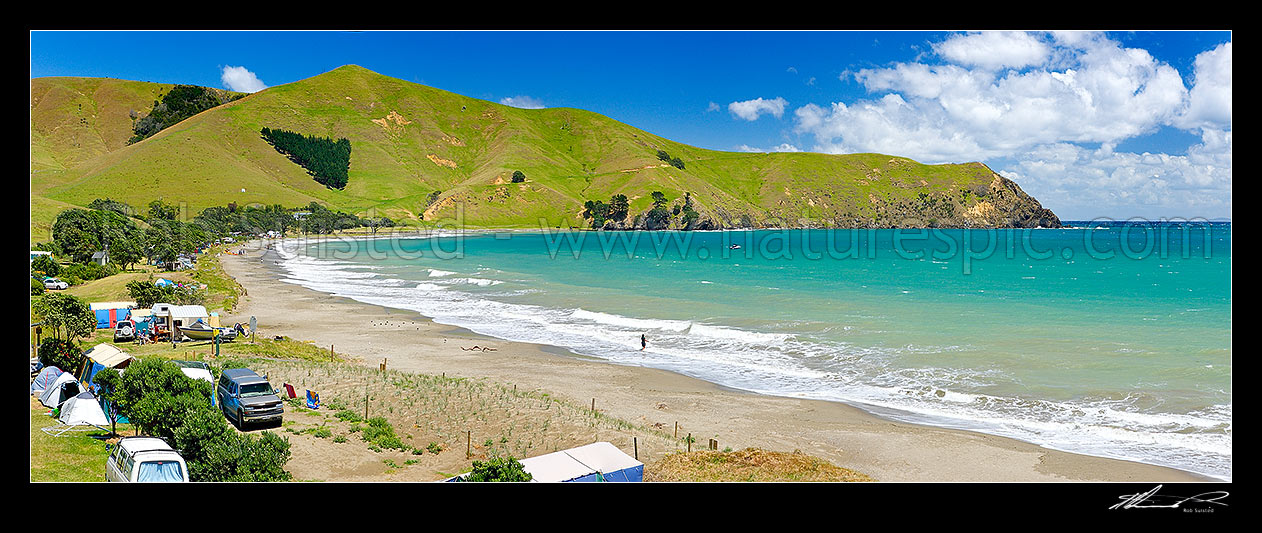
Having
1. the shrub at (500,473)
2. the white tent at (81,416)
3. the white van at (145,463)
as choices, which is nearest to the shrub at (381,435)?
the white van at (145,463)

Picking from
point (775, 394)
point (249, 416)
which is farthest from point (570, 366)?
point (249, 416)

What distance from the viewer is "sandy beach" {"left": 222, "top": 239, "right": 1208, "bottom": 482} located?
17.4 meters

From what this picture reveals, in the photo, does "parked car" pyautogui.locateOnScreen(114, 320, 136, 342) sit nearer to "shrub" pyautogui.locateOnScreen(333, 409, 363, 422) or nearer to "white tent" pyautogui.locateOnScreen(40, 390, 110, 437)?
"white tent" pyautogui.locateOnScreen(40, 390, 110, 437)

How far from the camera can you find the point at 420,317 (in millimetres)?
46562

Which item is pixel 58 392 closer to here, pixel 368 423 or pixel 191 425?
pixel 368 423

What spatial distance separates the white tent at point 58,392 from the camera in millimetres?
18469

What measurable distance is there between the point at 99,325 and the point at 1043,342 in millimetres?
48280

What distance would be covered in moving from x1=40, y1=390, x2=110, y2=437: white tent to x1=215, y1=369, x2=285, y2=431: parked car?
2.69 metres

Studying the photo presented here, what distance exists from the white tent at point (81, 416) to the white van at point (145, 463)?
4669 mm

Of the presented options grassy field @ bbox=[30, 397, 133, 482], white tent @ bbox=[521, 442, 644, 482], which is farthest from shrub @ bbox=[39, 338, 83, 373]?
white tent @ bbox=[521, 442, 644, 482]
